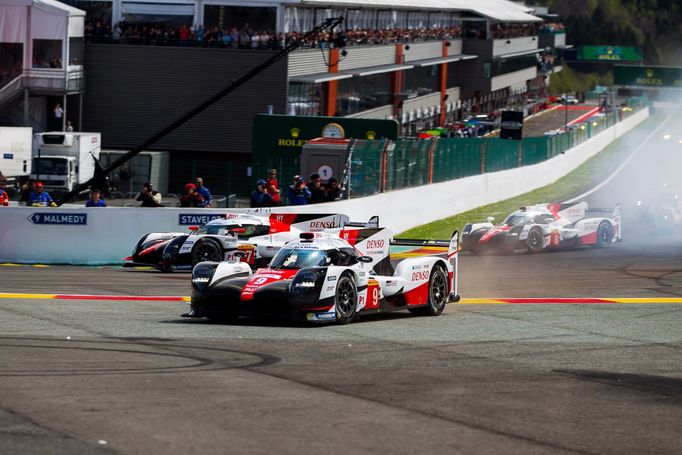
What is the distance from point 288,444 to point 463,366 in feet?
14.6

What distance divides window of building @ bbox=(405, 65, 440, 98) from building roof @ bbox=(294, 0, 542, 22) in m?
3.67

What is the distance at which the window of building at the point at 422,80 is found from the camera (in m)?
73.1

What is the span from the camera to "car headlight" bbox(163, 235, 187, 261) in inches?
938

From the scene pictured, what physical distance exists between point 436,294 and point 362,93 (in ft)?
147

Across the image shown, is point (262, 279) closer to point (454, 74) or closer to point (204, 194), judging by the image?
point (204, 194)

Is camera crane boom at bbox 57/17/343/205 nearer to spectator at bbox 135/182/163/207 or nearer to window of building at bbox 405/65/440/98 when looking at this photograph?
spectator at bbox 135/182/163/207

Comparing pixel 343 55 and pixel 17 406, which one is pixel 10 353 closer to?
pixel 17 406

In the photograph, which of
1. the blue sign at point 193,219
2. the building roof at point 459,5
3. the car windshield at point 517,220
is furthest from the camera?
the building roof at point 459,5

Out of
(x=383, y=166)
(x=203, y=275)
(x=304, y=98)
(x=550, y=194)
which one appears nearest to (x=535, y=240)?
(x=383, y=166)

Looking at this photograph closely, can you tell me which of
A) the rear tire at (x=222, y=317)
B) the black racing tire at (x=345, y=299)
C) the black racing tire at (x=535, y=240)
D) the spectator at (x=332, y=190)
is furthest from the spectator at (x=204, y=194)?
the black racing tire at (x=345, y=299)

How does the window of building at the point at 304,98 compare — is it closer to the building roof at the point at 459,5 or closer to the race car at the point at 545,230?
the building roof at the point at 459,5

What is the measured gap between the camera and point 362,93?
6281 cm

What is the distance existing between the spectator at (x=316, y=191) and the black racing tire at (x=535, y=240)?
4.86m

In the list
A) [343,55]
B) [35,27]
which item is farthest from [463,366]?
[343,55]
